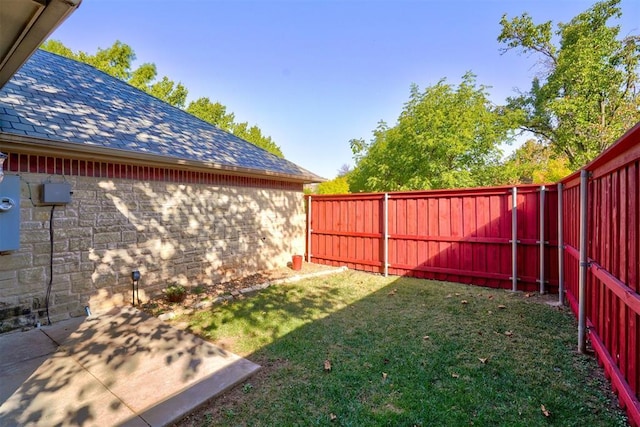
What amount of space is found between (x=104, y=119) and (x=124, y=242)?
2.32 m

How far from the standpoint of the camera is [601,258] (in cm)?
311

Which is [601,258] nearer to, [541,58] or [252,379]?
[252,379]

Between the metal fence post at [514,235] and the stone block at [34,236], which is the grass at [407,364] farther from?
the stone block at [34,236]

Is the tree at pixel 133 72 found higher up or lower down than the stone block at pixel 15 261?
higher up

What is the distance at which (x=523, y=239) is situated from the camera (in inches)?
238

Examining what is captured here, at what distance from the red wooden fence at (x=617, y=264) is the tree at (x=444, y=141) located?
327 inches

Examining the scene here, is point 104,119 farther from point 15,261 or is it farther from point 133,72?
point 133,72

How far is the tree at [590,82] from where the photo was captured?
1218cm

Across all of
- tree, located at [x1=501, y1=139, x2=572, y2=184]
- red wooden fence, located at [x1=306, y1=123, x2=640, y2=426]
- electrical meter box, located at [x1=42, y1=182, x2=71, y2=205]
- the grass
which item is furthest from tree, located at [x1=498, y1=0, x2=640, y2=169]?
electrical meter box, located at [x1=42, y1=182, x2=71, y2=205]

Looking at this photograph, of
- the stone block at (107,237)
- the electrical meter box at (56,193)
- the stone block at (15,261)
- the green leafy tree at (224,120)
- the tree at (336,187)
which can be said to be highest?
the green leafy tree at (224,120)

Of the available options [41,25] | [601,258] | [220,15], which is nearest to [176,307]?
[41,25]

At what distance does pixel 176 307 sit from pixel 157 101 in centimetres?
621

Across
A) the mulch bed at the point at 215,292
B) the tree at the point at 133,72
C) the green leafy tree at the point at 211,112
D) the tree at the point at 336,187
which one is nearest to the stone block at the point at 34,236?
the mulch bed at the point at 215,292

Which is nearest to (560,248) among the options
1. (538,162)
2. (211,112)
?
(538,162)
